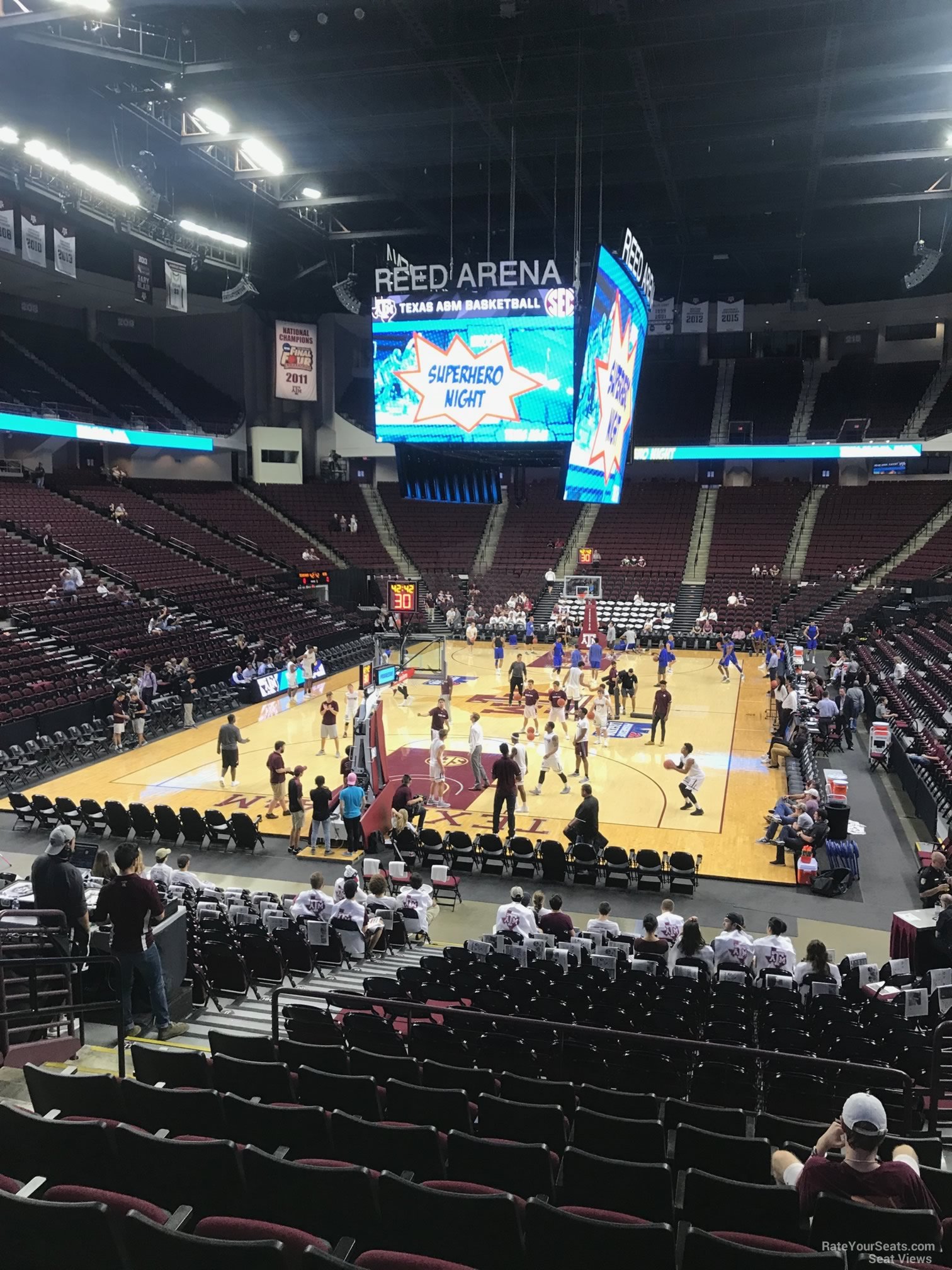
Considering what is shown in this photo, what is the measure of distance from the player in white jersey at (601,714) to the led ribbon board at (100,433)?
25.5m

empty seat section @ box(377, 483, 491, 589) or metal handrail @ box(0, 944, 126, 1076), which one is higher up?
empty seat section @ box(377, 483, 491, 589)

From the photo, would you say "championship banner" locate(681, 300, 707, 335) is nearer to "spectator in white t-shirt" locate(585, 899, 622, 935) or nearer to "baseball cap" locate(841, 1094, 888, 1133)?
"spectator in white t-shirt" locate(585, 899, 622, 935)

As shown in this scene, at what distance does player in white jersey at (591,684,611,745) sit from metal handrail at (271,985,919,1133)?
49.8 ft

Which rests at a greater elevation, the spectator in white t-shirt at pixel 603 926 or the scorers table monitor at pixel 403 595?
the scorers table monitor at pixel 403 595

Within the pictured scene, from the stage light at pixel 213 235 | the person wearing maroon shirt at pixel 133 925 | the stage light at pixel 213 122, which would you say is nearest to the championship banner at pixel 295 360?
the stage light at pixel 213 235

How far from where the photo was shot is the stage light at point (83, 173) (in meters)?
23.7

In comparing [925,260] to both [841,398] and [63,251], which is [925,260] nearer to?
[841,398]

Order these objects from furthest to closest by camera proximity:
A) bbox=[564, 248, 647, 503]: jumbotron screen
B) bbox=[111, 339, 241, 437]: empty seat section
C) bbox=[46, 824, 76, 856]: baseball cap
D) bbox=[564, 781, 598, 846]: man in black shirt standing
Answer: bbox=[111, 339, 241, 437]: empty seat section < bbox=[564, 248, 647, 503]: jumbotron screen < bbox=[564, 781, 598, 846]: man in black shirt standing < bbox=[46, 824, 76, 856]: baseball cap

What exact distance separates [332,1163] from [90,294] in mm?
48093

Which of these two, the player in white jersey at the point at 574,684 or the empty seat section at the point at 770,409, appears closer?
the player in white jersey at the point at 574,684

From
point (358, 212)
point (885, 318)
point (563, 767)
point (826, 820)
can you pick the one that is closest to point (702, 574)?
point (885, 318)

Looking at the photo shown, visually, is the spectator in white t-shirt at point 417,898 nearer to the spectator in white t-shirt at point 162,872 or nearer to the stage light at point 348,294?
the spectator in white t-shirt at point 162,872

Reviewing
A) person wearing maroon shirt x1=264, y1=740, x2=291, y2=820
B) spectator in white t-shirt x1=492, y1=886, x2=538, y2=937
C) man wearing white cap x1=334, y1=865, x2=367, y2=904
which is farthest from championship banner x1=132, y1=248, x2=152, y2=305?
spectator in white t-shirt x1=492, y1=886, x2=538, y2=937

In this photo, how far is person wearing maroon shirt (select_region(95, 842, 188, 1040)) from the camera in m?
6.70
